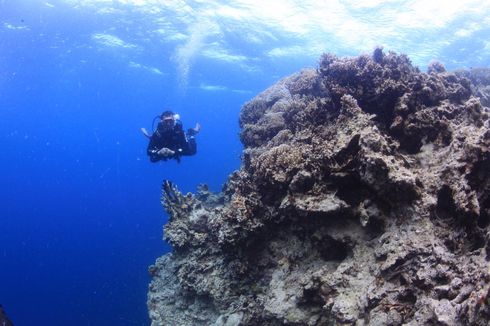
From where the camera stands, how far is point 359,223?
16.6 ft

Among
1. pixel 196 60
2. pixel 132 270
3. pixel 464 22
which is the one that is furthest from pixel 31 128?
pixel 464 22

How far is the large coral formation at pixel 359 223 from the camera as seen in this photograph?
12.3ft

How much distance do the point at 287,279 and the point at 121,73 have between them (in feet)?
167

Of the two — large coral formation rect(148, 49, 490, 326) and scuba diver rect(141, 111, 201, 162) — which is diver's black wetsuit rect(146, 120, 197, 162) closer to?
scuba diver rect(141, 111, 201, 162)

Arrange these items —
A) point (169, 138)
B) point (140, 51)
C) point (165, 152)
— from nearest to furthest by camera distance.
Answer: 1. point (165, 152)
2. point (169, 138)
3. point (140, 51)

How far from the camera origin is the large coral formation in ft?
12.3

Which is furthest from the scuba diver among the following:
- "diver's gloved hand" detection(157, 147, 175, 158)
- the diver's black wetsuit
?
"diver's gloved hand" detection(157, 147, 175, 158)

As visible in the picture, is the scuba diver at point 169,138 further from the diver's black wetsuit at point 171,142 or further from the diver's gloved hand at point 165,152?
the diver's gloved hand at point 165,152

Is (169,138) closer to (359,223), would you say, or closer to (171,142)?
(171,142)

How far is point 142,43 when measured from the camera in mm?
36219

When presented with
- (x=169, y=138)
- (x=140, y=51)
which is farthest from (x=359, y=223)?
(x=140, y=51)

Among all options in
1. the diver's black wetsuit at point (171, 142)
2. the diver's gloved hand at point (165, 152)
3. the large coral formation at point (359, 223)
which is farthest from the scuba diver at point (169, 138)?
the large coral formation at point (359, 223)

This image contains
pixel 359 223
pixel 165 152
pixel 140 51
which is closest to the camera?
pixel 359 223

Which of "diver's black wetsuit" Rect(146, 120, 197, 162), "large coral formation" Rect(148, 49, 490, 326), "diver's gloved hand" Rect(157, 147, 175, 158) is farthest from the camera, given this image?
"diver's black wetsuit" Rect(146, 120, 197, 162)
